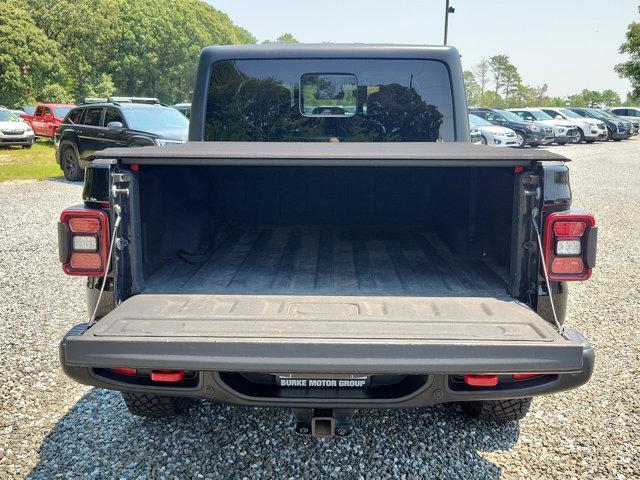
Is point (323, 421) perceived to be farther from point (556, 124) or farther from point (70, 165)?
point (556, 124)

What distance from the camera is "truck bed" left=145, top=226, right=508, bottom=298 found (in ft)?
9.52

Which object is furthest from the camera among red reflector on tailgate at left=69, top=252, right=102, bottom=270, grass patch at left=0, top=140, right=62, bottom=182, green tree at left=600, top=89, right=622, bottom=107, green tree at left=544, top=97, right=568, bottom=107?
green tree at left=600, top=89, right=622, bottom=107

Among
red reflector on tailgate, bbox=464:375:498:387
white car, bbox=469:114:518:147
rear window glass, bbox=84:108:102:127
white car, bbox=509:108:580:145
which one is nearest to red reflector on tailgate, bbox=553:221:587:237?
red reflector on tailgate, bbox=464:375:498:387

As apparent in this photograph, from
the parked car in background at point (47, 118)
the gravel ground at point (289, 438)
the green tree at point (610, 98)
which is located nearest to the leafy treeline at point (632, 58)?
the green tree at point (610, 98)

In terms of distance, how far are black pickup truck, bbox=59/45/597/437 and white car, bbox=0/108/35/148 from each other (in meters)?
19.4

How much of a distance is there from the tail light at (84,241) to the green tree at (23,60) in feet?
129

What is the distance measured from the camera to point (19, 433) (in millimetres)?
3115

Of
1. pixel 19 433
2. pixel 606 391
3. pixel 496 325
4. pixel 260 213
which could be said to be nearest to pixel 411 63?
pixel 260 213

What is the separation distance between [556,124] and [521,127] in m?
4.23

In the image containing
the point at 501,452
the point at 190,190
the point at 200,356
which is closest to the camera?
the point at 200,356

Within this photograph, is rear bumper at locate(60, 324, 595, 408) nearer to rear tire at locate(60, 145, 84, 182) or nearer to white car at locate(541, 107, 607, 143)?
rear tire at locate(60, 145, 84, 182)

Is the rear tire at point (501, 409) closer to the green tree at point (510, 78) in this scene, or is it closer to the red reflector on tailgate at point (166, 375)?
the red reflector on tailgate at point (166, 375)

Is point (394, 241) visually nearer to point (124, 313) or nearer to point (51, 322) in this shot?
point (124, 313)

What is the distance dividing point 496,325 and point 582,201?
10286 mm
